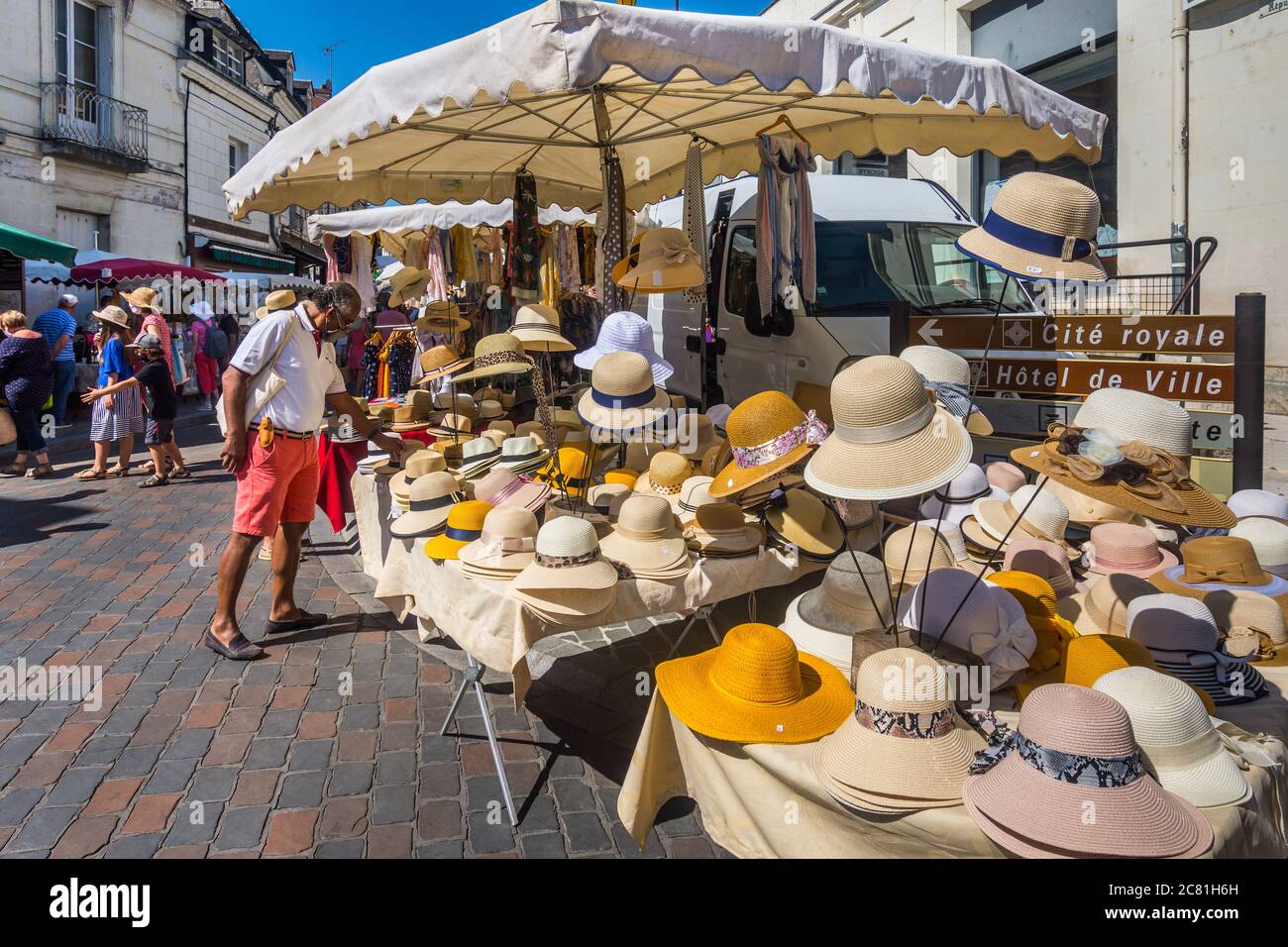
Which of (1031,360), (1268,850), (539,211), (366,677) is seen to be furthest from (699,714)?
(539,211)

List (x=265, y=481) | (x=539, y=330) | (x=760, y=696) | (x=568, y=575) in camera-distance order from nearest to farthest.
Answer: (x=760, y=696) < (x=568, y=575) < (x=265, y=481) < (x=539, y=330)

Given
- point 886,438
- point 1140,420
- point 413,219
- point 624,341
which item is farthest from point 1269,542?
point 413,219

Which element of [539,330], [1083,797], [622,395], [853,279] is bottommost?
[1083,797]

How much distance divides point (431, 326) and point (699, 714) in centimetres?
663

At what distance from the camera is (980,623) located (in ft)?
7.31

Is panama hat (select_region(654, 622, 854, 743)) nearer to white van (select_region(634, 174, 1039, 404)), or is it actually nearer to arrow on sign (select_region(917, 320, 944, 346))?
arrow on sign (select_region(917, 320, 944, 346))

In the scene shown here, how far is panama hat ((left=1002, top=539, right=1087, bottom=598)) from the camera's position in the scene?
2.89m

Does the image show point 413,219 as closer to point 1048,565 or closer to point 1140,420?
point 1048,565

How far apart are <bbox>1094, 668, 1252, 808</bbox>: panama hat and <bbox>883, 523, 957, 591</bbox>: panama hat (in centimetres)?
108

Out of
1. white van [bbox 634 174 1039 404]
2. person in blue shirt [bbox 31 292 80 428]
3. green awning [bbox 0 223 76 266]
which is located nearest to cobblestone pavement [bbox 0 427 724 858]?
white van [bbox 634 174 1039 404]

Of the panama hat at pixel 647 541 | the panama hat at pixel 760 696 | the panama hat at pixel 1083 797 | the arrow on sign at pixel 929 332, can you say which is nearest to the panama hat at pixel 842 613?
the panama hat at pixel 760 696

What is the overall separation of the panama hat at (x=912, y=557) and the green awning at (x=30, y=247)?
12219mm

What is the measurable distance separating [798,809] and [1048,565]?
1.50 meters

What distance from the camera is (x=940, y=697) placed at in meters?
1.87
